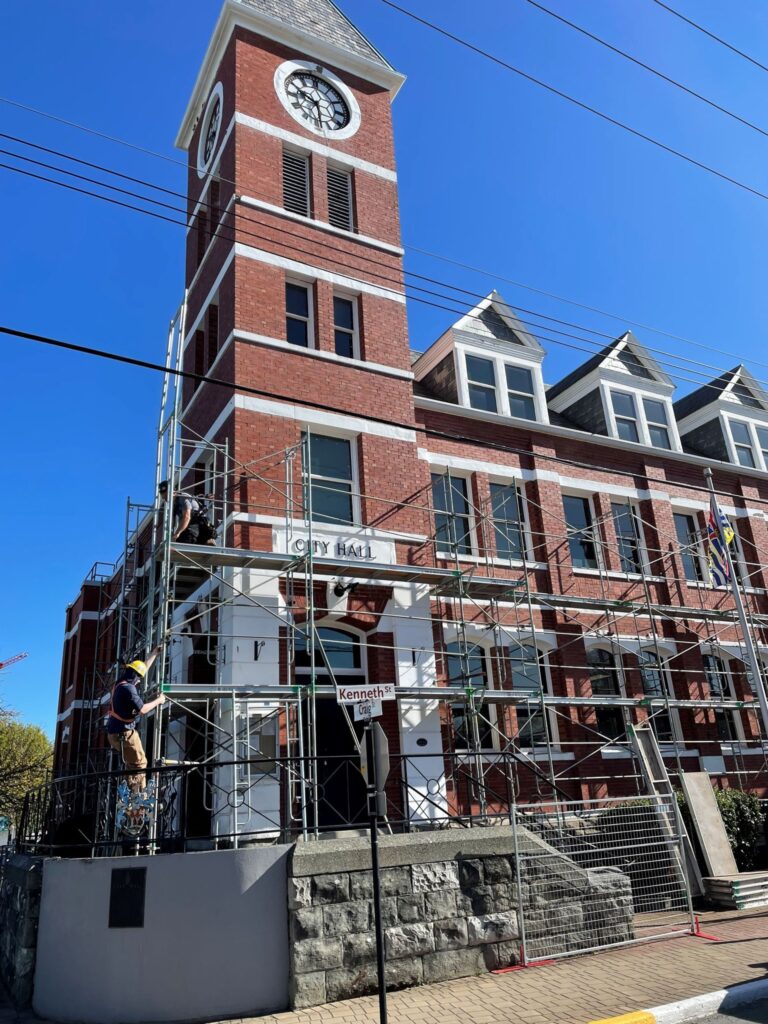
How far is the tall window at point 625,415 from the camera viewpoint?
2180 centimetres

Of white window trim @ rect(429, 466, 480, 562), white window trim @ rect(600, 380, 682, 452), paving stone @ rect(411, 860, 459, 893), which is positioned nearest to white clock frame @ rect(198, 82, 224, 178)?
white window trim @ rect(429, 466, 480, 562)

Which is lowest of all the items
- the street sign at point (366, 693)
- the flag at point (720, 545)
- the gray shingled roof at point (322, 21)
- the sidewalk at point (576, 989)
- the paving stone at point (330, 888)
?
the sidewalk at point (576, 989)

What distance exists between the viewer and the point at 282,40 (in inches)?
719

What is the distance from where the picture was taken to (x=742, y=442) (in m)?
24.1

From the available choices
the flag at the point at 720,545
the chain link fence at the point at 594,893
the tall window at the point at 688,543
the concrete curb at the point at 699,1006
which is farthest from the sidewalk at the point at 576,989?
the tall window at the point at 688,543

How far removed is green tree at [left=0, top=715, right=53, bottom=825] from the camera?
42513 mm

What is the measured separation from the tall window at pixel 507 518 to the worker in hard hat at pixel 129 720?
9719mm

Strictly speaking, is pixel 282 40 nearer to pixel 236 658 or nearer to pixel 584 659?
pixel 236 658

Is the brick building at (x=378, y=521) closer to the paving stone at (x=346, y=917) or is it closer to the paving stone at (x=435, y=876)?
the paving stone at (x=435, y=876)

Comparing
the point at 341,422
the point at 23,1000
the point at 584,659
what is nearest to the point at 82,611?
the point at 341,422

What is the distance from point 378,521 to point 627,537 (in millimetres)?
8155

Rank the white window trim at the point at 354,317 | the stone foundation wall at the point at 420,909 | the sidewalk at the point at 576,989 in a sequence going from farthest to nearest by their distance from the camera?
the white window trim at the point at 354,317 → the stone foundation wall at the point at 420,909 → the sidewalk at the point at 576,989

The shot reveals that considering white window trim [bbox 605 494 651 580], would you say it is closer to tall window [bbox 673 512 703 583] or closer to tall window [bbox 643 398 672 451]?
tall window [bbox 673 512 703 583]

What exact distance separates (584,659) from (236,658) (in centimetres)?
875
